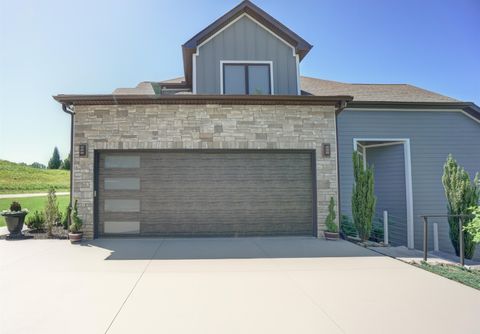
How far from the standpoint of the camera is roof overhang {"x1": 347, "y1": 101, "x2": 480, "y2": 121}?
9.44m

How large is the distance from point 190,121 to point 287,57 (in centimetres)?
469

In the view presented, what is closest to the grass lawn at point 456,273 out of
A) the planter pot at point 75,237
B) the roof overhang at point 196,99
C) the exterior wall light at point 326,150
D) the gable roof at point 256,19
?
the exterior wall light at point 326,150

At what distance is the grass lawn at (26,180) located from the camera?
2821 centimetres

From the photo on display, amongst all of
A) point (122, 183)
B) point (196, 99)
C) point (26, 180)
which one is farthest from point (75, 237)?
point (26, 180)

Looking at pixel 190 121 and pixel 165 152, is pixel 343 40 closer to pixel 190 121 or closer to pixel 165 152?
pixel 190 121

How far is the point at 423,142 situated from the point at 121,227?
1076 centimetres

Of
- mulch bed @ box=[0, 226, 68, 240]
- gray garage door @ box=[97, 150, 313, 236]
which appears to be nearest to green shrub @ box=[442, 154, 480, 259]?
gray garage door @ box=[97, 150, 313, 236]

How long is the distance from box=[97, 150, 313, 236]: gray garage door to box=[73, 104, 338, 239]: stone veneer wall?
34 cm

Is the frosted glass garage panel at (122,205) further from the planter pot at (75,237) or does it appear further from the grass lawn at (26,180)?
the grass lawn at (26,180)

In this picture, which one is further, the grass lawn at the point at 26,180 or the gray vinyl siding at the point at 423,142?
the grass lawn at the point at 26,180

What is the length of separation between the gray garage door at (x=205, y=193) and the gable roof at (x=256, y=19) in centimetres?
418

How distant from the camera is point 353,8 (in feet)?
31.3

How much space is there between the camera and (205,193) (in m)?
8.11

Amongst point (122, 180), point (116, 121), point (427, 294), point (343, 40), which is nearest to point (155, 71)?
point (116, 121)
